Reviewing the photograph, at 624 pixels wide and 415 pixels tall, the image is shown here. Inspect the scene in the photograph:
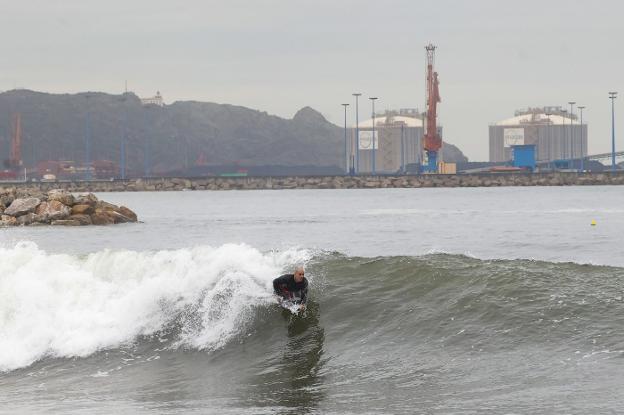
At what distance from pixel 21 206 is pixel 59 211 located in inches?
113

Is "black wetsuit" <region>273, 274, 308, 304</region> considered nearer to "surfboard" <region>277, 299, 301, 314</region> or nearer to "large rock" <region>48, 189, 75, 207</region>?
"surfboard" <region>277, 299, 301, 314</region>

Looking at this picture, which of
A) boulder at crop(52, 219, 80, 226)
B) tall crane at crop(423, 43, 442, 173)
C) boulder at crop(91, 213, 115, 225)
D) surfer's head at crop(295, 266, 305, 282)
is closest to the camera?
surfer's head at crop(295, 266, 305, 282)

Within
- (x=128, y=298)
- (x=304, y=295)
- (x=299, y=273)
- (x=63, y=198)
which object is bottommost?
(x=128, y=298)

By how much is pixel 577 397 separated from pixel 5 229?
44910mm

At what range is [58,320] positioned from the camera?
20.3 m

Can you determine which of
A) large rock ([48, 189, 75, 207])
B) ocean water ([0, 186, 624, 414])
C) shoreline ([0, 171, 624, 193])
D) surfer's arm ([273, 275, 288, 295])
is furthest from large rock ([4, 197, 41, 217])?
shoreline ([0, 171, 624, 193])

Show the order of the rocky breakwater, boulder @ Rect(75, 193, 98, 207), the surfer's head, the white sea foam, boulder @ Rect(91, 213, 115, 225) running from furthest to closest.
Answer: boulder @ Rect(75, 193, 98, 207), boulder @ Rect(91, 213, 115, 225), the rocky breakwater, the white sea foam, the surfer's head

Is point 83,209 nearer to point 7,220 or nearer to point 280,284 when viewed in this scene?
point 7,220

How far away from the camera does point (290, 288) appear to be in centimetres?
1870

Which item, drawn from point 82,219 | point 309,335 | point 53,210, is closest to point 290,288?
point 309,335

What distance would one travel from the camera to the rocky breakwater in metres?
55.6

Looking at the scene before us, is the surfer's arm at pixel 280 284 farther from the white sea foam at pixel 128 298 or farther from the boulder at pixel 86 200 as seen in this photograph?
the boulder at pixel 86 200

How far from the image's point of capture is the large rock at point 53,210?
55.7m

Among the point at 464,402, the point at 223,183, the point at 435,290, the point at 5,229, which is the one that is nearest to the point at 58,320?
the point at 435,290
